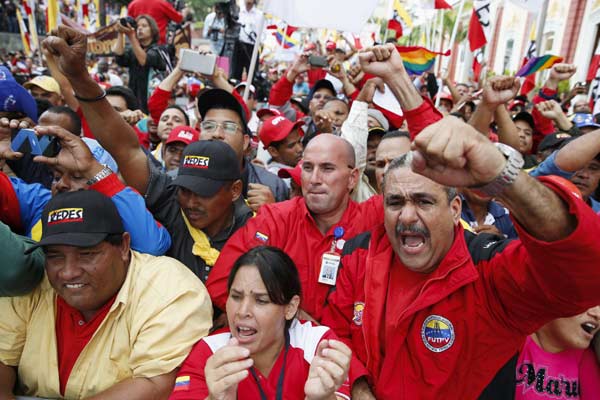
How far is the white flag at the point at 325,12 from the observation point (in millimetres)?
4848

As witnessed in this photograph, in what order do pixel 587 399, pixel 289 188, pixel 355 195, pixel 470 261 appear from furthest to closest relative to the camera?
pixel 289 188, pixel 355 195, pixel 587 399, pixel 470 261

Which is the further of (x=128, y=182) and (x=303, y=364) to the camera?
(x=128, y=182)

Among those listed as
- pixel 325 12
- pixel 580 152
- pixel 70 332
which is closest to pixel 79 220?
pixel 70 332

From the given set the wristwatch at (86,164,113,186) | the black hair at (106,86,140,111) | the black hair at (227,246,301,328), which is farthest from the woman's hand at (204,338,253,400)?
the black hair at (106,86,140,111)

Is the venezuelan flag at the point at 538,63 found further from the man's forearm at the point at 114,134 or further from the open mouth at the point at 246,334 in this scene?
the open mouth at the point at 246,334

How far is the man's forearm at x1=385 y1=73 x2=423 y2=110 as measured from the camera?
2980 millimetres

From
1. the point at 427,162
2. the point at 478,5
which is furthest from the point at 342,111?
the point at 427,162

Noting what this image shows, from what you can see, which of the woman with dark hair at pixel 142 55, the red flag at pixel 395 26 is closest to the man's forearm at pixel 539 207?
the woman with dark hair at pixel 142 55

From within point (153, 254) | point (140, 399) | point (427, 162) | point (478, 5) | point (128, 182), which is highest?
point (478, 5)

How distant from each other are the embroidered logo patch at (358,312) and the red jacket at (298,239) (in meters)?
0.34

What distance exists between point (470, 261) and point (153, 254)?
1.57 metres

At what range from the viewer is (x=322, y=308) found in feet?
9.00

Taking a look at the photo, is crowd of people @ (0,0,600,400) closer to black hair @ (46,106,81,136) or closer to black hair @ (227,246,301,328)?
black hair @ (227,246,301,328)

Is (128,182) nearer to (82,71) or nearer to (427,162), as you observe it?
(82,71)
